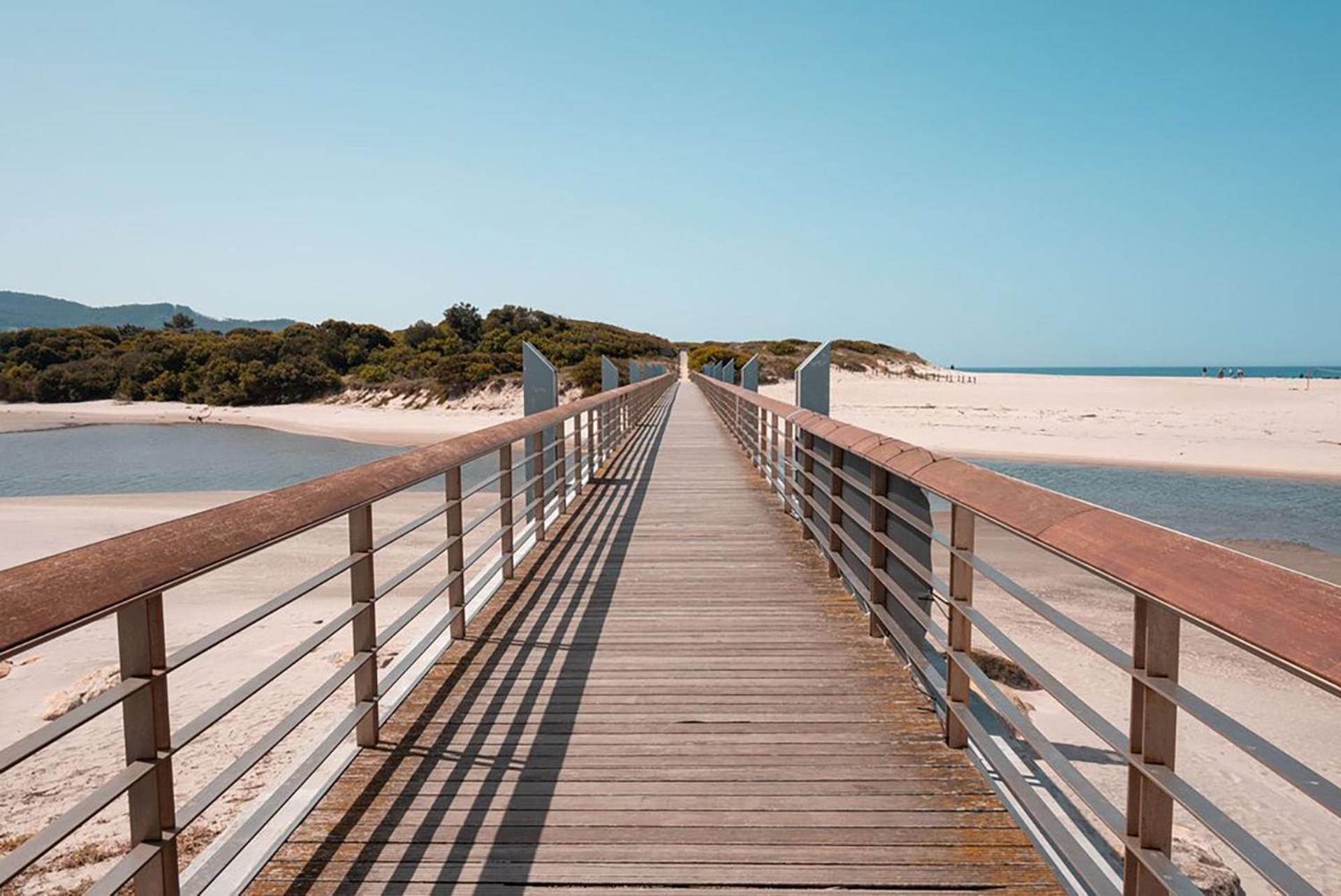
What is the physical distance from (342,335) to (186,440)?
2772cm

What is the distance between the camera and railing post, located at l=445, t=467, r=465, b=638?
3.89 m

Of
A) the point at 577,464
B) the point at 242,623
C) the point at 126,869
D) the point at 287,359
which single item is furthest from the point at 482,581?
the point at 287,359

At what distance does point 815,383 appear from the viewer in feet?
23.3

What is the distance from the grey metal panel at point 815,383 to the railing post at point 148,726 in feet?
18.7

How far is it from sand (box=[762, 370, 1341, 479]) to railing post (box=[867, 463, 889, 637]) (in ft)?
61.5

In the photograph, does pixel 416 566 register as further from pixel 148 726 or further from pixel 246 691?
pixel 148 726

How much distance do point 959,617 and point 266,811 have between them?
2118 mm

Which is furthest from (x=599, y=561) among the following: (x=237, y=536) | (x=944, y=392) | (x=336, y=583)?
(x=944, y=392)

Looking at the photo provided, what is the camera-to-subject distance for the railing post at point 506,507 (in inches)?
199

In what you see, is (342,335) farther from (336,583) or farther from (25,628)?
(25,628)

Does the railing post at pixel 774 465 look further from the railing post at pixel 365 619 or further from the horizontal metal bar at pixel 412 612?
the railing post at pixel 365 619

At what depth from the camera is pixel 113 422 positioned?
130ft

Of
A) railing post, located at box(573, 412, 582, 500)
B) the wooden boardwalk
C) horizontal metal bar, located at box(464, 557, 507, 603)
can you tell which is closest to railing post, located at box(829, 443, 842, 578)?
the wooden boardwalk

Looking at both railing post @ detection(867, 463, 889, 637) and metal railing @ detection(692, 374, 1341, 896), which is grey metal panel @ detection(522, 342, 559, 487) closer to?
metal railing @ detection(692, 374, 1341, 896)
